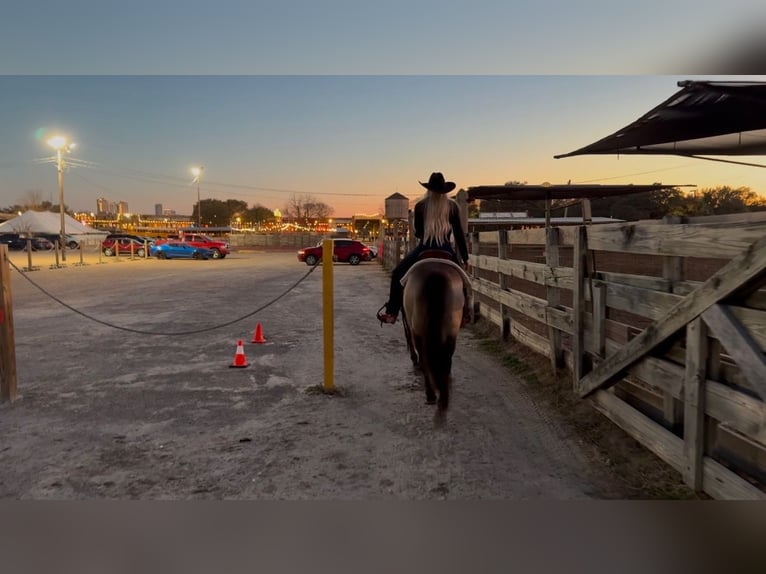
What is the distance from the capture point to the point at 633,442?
3840 mm

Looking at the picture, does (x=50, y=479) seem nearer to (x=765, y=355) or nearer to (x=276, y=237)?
(x=765, y=355)

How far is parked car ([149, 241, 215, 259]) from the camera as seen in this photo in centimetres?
3344

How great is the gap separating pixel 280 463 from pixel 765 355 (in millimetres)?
3243

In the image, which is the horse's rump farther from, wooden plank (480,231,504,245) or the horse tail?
wooden plank (480,231,504,245)

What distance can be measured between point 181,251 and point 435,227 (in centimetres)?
3341

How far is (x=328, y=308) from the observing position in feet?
17.6

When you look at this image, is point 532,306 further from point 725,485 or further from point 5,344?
point 5,344

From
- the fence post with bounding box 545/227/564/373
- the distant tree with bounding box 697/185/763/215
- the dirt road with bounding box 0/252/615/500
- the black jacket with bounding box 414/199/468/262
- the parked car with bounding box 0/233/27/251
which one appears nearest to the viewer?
the dirt road with bounding box 0/252/615/500

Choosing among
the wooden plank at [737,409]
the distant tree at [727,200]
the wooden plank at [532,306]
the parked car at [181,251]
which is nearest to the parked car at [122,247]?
the parked car at [181,251]

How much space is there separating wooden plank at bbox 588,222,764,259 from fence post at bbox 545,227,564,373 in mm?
1001

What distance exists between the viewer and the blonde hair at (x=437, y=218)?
408 centimetres

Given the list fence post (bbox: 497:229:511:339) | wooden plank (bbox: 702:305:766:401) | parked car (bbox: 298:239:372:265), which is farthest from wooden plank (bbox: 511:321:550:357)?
parked car (bbox: 298:239:372:265)

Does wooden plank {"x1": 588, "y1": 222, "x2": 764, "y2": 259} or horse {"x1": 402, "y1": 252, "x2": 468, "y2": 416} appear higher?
wooden plank {"x1": 588, "y1": 222, "x2": 764, "y2": 259}

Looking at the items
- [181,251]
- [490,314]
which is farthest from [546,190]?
[181,251]
